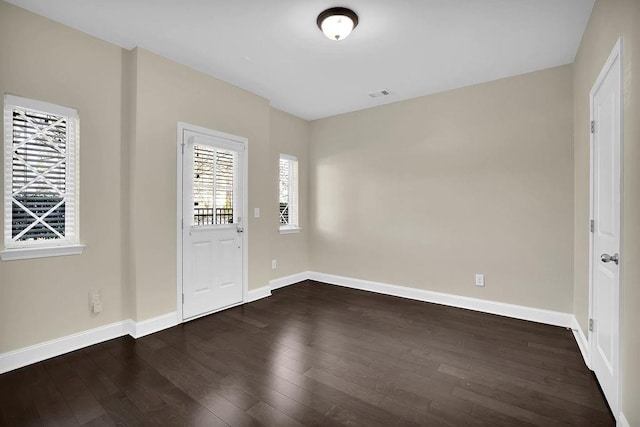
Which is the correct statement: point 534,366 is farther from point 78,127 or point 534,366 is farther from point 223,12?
Answer: point 78,127

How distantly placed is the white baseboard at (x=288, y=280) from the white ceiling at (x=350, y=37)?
285 cm

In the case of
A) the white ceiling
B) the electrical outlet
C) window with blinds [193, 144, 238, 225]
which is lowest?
the electrical outlet

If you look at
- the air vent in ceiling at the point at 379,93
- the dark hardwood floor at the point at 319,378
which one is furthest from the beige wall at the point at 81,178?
the air vent in ceiling at the point at 379,93

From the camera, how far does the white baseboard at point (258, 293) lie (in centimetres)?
402

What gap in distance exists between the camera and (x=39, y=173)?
2486mm

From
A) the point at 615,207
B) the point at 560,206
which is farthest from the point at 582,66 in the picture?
the point at 615,207

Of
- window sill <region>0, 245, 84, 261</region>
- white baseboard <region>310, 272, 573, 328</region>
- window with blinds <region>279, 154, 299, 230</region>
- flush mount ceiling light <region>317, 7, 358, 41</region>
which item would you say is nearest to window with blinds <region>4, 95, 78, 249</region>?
window sill <region>0, 245, 84, 261</region>

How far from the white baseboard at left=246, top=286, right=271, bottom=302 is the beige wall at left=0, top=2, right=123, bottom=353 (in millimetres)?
1499

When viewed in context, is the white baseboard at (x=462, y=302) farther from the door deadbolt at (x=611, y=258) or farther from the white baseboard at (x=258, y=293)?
the door deadbolt at (x=611, y=258)

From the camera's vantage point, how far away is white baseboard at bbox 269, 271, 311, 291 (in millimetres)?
4667

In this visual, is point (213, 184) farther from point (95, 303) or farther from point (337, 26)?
point (337, 26)

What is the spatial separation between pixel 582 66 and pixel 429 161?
172 cm

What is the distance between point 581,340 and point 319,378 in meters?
2.40

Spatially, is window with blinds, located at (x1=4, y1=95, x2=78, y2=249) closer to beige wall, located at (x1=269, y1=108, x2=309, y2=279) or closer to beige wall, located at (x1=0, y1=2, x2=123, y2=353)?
beige wall, located at (x1=0, y1=2, x2=123, y2=353)
